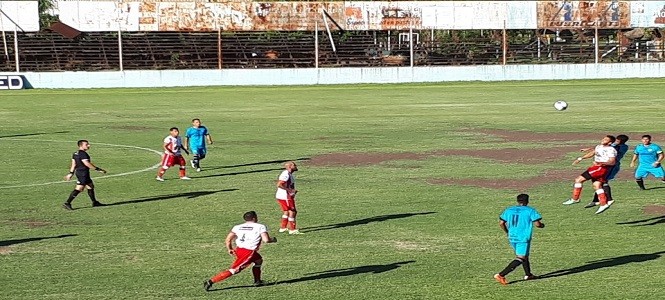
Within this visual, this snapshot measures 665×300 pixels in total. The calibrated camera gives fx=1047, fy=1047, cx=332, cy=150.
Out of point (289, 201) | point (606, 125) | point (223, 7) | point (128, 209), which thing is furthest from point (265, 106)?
point (289, 201)

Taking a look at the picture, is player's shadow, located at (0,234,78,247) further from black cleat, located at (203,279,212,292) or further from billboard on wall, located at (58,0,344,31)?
billboard on wall, located at (58,0,344,31)

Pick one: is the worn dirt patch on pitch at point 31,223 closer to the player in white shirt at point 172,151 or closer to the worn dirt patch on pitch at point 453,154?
the player in white shirt at point 172,151

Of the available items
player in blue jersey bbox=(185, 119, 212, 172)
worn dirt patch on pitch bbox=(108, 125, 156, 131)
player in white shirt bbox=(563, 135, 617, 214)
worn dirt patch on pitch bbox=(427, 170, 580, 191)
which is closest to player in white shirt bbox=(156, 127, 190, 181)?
player in blue jersey bbox=(185, 119, 212, 172)

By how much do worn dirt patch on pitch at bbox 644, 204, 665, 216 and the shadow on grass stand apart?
4230 mm

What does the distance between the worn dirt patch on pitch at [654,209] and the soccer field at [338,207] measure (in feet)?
0.09

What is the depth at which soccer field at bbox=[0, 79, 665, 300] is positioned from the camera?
56.2ft

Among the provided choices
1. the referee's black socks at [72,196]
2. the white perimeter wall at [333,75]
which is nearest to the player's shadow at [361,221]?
the referee's black socks at [72,196]

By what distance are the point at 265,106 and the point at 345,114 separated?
588 centimetres

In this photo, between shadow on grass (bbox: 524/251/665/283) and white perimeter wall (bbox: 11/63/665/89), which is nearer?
shadow on grass (bbox: 524/251/665/283)

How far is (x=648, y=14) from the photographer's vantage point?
263ft

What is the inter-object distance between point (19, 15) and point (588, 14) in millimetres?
41902

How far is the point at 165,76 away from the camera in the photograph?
67125 mm

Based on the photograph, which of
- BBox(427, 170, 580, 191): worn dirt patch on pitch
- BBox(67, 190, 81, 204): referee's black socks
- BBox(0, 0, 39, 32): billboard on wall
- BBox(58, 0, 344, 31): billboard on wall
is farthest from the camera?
BBox(58, 0, 344, 31): billboard on wall

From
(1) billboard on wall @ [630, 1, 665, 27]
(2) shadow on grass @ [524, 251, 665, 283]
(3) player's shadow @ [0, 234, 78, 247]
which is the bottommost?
(2) shadow on grass @ [524, 251, 665, 283]
